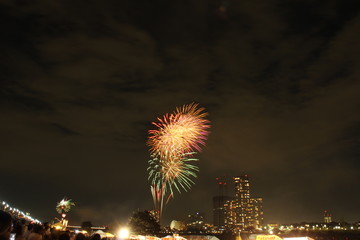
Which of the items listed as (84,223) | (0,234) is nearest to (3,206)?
(84,223)

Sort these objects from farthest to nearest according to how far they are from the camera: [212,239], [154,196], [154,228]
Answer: [154,228] < [154,196] < [212,239]

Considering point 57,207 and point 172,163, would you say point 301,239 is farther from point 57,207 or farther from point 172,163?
point 57,207

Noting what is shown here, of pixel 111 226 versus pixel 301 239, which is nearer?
pixel 301 239

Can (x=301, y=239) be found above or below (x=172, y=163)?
below

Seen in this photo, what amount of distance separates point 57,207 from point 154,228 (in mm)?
40376

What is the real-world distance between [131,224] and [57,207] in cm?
3796

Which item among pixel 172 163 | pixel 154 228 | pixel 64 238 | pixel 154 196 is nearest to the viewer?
pixel 64 238

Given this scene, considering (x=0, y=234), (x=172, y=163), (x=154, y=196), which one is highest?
(x=172, y=163)

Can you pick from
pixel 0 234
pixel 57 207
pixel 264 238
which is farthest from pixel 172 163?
pixel 57 207

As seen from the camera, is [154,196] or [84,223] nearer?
[154,196]

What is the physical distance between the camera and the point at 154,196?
1772 inches

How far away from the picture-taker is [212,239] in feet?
A: 121

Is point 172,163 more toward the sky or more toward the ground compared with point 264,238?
more toward the sky

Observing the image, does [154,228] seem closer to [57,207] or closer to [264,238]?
[57,207]
